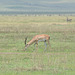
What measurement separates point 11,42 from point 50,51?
17.6 ft

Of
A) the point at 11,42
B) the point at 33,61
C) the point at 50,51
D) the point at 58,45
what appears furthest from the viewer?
the point at 11,42

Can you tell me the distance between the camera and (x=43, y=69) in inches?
501

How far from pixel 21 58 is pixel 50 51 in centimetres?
357

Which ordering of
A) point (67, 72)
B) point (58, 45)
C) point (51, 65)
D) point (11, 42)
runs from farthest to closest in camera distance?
point (11, 42) < point (58, 45) < point (51, 65) < point (67, 72)

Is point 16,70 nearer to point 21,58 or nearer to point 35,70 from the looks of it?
point 35,70

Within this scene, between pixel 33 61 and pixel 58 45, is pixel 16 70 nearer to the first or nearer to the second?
pixel 33 61

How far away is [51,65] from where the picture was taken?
13.6 meters

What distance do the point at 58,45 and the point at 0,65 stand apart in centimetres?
876

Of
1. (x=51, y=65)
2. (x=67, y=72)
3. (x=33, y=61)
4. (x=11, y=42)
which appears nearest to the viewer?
(x=67, y=72)

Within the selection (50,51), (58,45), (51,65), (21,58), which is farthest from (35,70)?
(58,45)

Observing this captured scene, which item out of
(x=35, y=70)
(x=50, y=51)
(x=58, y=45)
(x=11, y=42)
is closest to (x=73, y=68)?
(x=35, y=70)

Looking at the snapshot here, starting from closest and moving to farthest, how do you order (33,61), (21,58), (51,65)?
(51,65) < (33,61) < (21,58)

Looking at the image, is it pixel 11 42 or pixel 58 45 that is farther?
pixel 11 42

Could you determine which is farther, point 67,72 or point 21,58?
point 21,58
